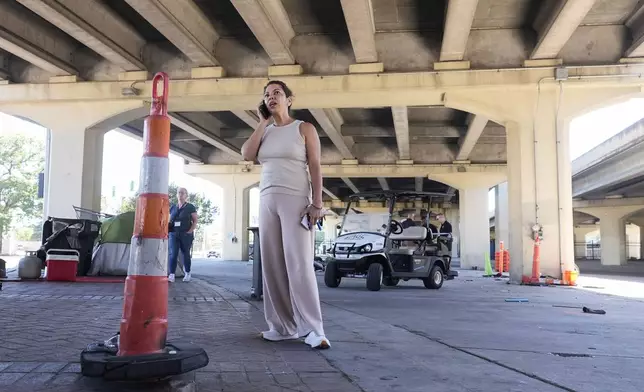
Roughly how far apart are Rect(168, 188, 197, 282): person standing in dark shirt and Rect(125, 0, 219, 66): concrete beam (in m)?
3.50

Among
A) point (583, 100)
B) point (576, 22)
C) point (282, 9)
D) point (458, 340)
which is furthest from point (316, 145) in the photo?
point (583, 100)

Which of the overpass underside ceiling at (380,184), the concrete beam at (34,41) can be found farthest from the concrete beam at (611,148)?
the concrete beam at (34,41)

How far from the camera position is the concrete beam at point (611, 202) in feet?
130

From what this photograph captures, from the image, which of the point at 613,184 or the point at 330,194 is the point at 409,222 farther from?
the point at 330,194

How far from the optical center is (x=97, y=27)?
12.0 metres

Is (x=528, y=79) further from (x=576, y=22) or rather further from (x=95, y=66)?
(x=95, y=66)

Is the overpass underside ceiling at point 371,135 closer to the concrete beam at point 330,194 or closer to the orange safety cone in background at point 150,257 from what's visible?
the concrete beam at point 330,194

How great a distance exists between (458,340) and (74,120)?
14202 millimetres

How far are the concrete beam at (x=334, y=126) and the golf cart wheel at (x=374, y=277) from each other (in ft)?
26.4

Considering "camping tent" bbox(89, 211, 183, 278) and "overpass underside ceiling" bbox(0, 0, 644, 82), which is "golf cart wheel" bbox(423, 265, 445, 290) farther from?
"camping tent" bbox(89, 211, 183, 278)

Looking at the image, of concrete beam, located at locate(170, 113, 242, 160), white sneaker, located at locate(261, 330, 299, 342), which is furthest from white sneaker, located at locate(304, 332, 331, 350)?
concrete beam, located at locate(170, 113, 242, 160)

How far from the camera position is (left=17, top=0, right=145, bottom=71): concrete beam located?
1089 cm

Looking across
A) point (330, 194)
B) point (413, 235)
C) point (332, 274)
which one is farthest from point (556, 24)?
point (330, 194)

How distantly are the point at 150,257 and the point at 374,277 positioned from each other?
810cm
